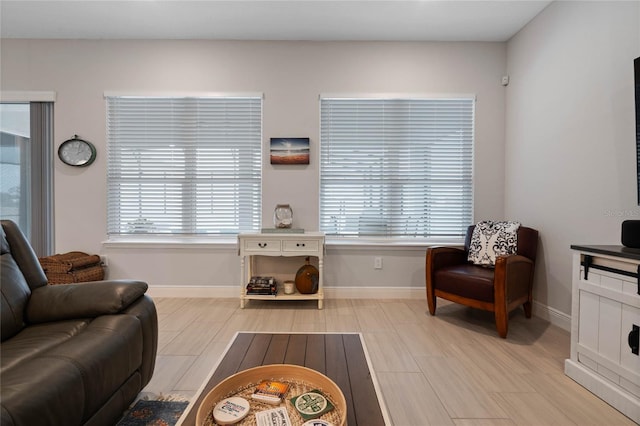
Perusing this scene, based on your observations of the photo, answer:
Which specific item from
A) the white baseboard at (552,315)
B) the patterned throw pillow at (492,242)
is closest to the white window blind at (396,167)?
the patterned throw pillow at (492,242)

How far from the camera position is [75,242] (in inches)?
128

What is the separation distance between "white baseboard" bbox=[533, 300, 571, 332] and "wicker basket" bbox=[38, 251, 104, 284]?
435cm

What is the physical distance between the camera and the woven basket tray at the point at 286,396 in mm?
888

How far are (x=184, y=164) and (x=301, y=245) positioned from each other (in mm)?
1631

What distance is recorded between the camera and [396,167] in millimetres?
3291

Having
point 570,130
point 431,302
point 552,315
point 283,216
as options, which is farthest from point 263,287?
point 570,130

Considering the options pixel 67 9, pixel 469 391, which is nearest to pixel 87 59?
pixel 67 9

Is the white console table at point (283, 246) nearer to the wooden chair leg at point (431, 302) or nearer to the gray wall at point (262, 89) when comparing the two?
the gray wall at point (262, 89)

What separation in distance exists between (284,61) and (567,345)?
3622mm

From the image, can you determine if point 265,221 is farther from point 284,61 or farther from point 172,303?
point 284,61

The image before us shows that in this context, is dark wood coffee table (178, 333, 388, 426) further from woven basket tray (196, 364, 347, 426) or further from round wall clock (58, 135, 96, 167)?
A: round wall clock (58, 135, 96, 167)

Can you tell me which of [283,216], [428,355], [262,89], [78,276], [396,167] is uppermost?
[262,89]

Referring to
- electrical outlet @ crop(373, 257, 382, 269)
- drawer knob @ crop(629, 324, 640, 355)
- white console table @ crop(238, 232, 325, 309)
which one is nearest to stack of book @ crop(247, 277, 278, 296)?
white console table @ crop(238, 232, 325, 309)

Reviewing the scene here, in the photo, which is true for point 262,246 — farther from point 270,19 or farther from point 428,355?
point 270,19
